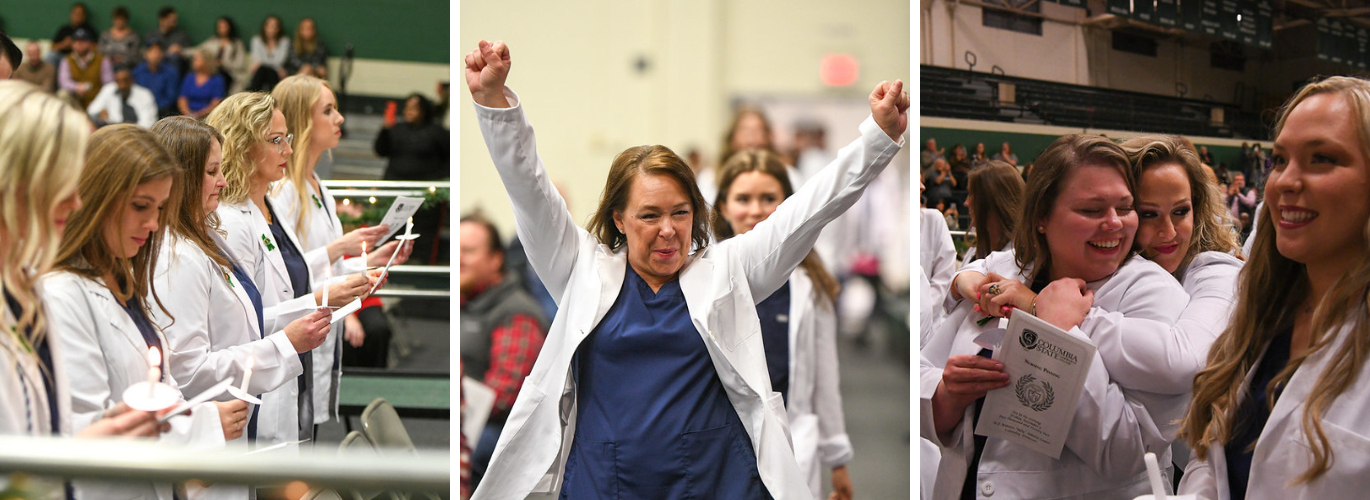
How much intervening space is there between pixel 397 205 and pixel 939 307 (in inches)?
62.1

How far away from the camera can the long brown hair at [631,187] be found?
222 centimetres

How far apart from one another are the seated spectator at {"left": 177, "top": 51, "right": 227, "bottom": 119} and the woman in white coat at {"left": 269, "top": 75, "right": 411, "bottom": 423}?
1128 mm

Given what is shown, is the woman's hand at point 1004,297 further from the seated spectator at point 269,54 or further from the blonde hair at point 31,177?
the seated spectator at point 269,54

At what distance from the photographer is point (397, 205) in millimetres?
2912

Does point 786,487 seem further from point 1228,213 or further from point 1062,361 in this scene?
point 1228,213

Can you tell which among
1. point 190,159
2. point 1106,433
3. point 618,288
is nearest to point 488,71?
point 618,288

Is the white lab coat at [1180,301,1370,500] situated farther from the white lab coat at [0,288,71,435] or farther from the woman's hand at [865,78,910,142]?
the white lab coat at [0,288,71,435]

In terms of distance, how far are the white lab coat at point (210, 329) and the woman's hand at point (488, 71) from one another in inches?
27.1

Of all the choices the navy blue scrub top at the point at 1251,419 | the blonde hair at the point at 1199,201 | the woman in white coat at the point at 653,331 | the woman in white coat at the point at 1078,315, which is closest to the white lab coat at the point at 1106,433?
the woman in white coat at the point at 1078,315

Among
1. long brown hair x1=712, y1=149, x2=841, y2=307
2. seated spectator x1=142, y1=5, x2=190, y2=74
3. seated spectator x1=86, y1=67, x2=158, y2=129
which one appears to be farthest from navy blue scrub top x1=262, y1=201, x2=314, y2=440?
seated spectator x1=142, y1=5, x2=190, y2=74

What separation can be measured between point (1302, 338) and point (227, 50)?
366 centimetres

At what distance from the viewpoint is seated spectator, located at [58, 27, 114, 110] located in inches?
154

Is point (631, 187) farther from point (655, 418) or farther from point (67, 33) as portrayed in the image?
point (67, 33)

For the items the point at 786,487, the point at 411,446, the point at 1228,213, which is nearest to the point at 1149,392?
the point at 1228,213
